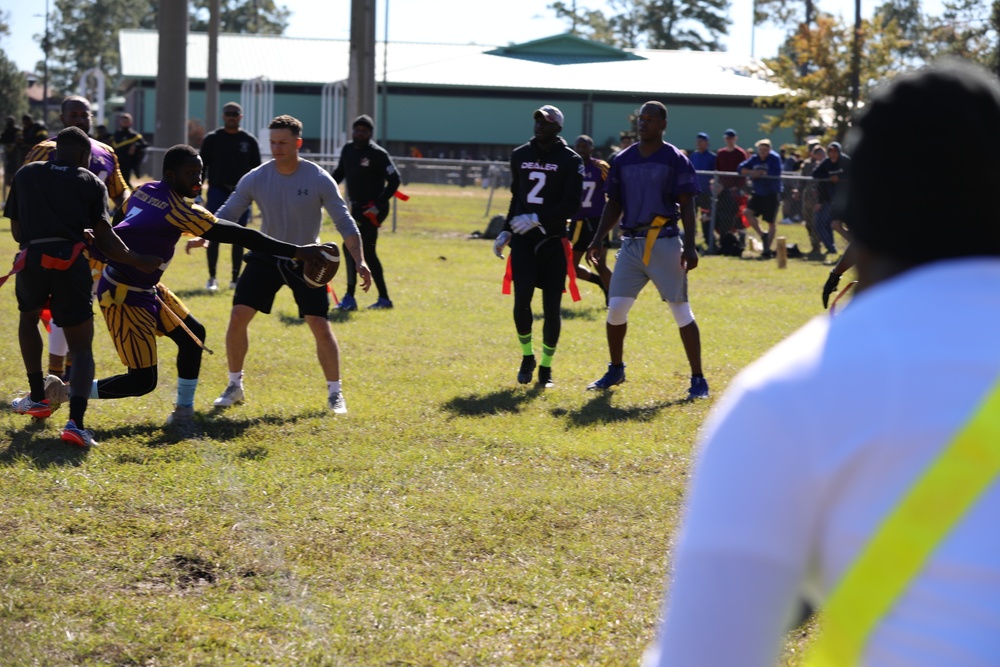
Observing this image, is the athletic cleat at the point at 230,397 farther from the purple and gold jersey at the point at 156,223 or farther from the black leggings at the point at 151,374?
the purple and gold jersey at the point at 156,223

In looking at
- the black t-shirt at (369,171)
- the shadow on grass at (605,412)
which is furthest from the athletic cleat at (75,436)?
the black t-shirt at (369,171)

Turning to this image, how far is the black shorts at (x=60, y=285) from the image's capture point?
24.6 ft

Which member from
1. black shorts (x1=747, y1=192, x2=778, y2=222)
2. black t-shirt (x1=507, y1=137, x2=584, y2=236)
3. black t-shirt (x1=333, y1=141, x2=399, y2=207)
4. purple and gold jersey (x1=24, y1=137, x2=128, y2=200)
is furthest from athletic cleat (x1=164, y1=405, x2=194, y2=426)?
black shorts (x1=747, y1=192, x2=778, y2=222)

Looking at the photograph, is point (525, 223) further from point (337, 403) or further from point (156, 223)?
point (156, 223)

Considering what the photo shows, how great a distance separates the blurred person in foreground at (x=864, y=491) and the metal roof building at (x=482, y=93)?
6106cm

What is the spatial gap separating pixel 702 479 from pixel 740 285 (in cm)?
1740

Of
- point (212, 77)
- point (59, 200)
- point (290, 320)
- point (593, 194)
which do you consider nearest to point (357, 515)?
point (59, 200)

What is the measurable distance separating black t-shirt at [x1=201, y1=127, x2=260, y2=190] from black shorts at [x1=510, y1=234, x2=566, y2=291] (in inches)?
235

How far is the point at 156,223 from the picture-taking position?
307 inches

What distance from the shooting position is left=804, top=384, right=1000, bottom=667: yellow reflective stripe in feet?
4.70

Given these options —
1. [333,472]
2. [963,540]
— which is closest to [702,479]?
[963,540]

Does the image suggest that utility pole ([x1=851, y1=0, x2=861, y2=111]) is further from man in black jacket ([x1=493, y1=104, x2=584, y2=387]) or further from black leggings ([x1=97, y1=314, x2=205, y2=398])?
black leggings ([x1=97, y1=314, x2=205, y2=398])

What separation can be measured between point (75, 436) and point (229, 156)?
26.6 ft

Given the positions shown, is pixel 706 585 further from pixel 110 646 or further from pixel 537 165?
pixel 537 165
